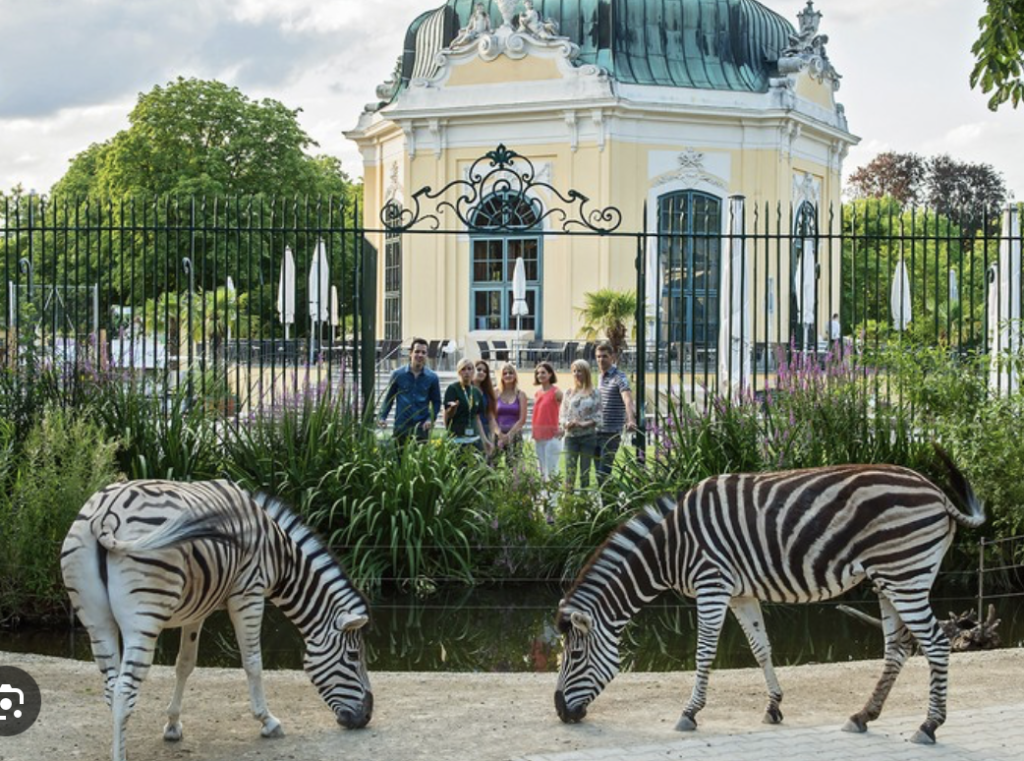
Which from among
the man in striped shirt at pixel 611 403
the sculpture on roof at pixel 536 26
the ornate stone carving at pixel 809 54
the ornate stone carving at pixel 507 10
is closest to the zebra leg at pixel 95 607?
the man in striped shirt at pixel 611 403

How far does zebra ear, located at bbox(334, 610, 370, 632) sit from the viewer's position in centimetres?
620

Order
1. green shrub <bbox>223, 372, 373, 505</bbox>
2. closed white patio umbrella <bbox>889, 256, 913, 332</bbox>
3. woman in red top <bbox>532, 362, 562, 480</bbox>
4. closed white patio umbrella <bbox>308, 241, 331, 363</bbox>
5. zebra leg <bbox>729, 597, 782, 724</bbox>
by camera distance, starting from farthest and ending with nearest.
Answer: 1. closed white patio umbrella <bbox>308, 241, 331, 363</bbox>
2. woman in red top <bbox>532, 362, 562, 480</bbox>
3. closed white patio umbrella <bbox>889, 256, 913, 332</bbox>
4. green shrub <bbox>223, 372, 373, 505</bbox>
5. zebra leg <bbox>729, 597, 782, 724</bbox>

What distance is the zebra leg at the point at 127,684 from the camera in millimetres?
5438

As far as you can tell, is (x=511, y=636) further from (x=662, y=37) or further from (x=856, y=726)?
(x=662, y=37)

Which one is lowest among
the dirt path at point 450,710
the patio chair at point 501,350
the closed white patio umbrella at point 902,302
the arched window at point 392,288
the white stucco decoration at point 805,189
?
the dirt path at point 450,710

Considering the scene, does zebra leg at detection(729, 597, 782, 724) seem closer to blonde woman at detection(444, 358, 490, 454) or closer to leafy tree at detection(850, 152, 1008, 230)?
blonde woman at detection(444, 358, 490, 454)

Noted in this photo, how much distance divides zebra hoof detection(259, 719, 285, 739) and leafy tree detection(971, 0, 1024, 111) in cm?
529

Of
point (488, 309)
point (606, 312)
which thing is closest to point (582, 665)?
point (606, 312)

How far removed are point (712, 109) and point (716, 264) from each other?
3.83m

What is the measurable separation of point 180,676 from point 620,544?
2120 millimetres

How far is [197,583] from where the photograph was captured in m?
5.82

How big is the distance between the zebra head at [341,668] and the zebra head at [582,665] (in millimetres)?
919

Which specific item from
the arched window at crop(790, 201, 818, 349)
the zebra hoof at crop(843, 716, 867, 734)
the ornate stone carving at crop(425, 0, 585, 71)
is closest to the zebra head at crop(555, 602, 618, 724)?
the zebra hoof at crop(843, 716, 867, 734)

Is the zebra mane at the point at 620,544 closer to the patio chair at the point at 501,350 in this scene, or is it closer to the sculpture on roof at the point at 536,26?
the patio chair at the point at 501,350
